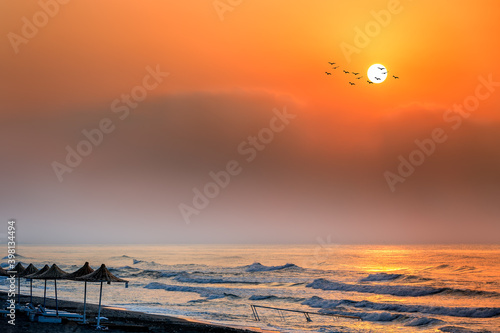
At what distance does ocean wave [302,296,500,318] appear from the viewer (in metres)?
48.1

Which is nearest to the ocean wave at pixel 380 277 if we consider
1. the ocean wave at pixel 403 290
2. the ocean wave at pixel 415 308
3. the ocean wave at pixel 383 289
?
the ocean wave at pixel 383 289

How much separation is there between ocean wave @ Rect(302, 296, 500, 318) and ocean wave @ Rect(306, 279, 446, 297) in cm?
1269

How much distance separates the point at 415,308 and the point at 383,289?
56.5 feet

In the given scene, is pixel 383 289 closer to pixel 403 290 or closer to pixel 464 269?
pixel 403 290

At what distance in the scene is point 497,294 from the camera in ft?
206

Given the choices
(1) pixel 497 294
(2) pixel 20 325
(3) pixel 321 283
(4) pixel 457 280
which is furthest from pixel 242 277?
(2) pixel 20 325

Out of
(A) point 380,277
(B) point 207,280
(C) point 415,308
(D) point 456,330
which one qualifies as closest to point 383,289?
(A) point 380,277

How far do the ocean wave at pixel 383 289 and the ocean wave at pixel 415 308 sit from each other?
500 inches

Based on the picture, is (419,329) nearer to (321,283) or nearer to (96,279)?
(96,279)

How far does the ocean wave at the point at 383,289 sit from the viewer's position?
6656 centimetres

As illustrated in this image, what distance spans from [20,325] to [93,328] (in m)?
4.15

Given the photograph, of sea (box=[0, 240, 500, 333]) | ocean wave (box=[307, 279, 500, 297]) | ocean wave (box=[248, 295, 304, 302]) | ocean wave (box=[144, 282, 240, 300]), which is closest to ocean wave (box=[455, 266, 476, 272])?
sea (box=[0, 240, 500, 333])

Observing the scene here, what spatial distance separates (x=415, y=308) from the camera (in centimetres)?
5206

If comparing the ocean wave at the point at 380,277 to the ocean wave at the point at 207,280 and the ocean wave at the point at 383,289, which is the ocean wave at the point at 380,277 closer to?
the ocean wave at the point at 383,289
